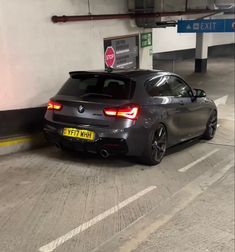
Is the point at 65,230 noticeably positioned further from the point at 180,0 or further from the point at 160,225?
the point at 180,0

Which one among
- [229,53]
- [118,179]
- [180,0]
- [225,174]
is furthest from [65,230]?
[229,53]

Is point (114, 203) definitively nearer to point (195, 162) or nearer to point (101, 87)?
point (101, 87)

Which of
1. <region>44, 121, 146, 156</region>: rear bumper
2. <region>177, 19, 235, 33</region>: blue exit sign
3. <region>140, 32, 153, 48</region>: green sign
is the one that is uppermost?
<region>177, 19, 235, 33</region>: blue exit sign

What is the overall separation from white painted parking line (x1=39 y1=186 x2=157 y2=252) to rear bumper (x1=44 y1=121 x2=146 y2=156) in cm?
68

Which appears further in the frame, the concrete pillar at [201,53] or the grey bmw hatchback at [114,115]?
the concrete pillar at [201,53]

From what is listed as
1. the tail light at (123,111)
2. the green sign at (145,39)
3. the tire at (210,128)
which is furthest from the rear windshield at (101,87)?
the green sign at (145,39)

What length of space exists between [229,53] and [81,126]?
23060 millimetres

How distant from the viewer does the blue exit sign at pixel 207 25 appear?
30.3 feet

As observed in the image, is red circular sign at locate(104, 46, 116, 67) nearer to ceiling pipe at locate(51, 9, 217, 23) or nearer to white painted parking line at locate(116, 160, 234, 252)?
ceiling pipe at locate(51, 9, 217, 23)

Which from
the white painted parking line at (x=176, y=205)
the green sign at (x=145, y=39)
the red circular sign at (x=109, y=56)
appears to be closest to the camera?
the white painted parking line at (x=176, y=205)

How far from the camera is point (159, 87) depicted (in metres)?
5.87

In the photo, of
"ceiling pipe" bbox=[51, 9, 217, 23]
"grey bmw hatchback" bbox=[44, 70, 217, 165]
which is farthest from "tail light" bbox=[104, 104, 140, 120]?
"ceiling pipe" bbox=[51, 9, 217, 23]

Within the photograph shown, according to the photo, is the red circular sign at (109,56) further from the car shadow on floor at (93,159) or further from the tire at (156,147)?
the tire at (156,147)

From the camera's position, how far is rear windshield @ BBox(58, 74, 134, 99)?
525 cm
